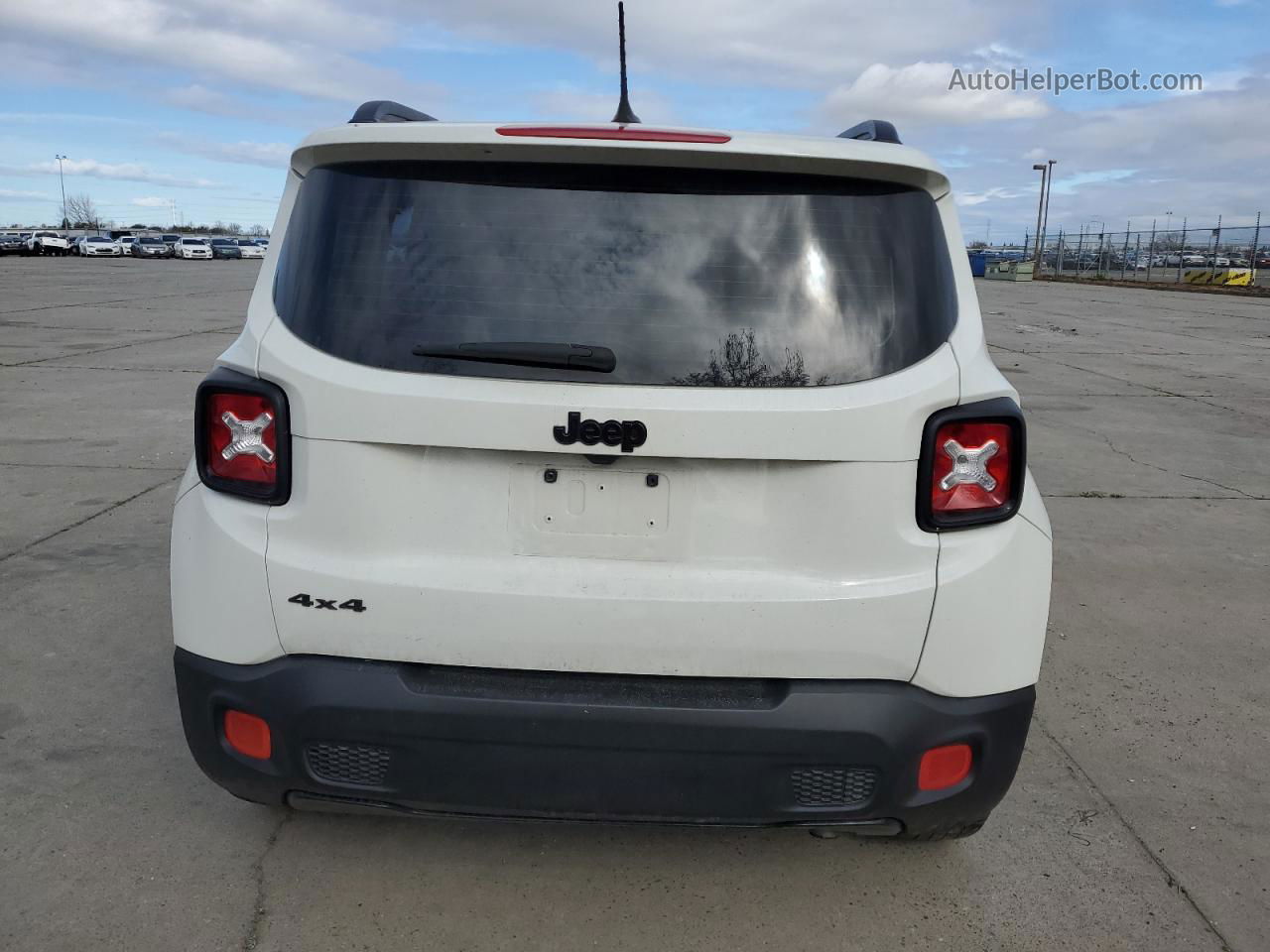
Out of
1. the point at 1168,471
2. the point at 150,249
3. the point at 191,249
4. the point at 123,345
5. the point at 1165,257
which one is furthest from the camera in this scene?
the point at 150,249

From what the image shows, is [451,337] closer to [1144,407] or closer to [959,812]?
[959,812]

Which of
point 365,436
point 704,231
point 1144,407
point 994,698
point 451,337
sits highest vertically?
point 704,231

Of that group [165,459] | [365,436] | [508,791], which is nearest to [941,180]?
[365,436]

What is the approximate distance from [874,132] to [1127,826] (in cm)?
210

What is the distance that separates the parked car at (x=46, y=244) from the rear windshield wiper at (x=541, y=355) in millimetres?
72840

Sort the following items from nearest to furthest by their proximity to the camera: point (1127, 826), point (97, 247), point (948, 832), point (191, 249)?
point (948, 832) < point (1127, 826) < point (97, 247) < point (191, 249)

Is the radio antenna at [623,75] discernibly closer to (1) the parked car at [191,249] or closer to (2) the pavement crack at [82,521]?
(2) the pavement crack at [82,521]

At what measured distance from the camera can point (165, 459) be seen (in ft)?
24.0

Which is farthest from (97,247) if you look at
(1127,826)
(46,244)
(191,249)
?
(1127,826)

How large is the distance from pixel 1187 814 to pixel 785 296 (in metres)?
2.12

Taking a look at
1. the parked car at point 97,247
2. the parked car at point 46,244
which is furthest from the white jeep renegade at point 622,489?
the parked car at point 97,247

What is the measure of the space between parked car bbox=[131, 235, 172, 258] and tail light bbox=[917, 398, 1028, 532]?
75.9 m

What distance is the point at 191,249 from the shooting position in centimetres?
6850

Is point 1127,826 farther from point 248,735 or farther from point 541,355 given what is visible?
point 248,735
